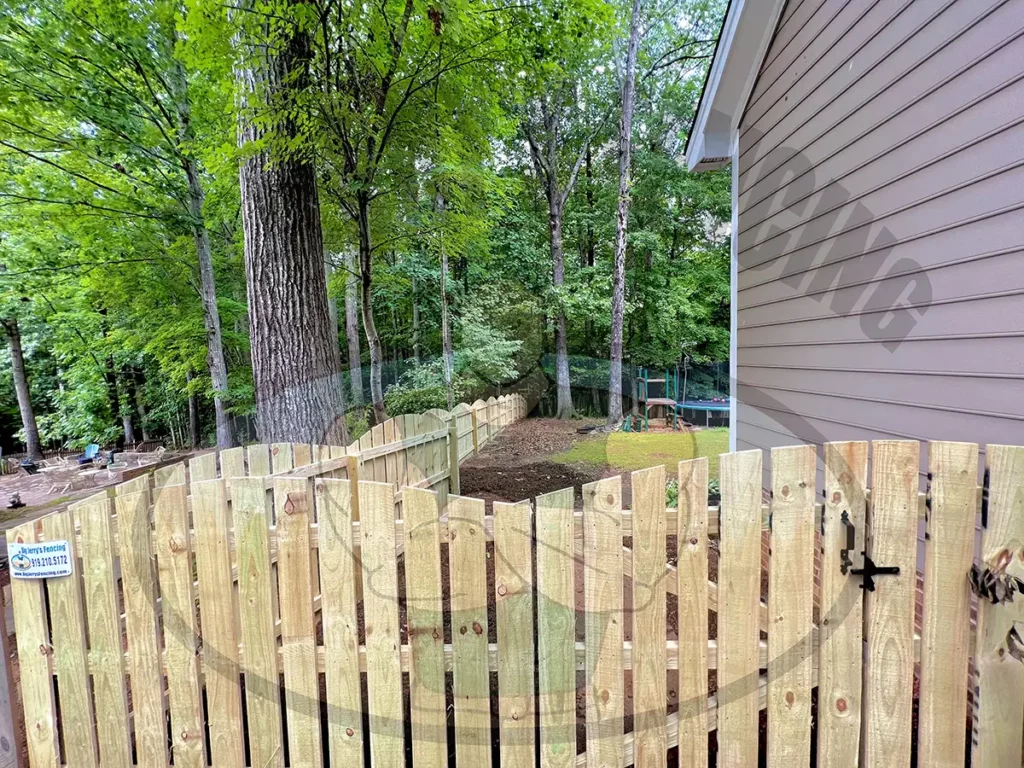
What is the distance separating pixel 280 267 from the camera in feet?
10.2

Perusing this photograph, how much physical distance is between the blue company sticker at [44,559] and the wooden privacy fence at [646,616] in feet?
0.70

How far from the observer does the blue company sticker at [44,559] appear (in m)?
1.30

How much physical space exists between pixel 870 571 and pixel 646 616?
2.03 feet

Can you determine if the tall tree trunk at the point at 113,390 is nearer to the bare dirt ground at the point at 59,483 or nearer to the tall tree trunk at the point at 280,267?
the bare dirt ground at the point at 59,483

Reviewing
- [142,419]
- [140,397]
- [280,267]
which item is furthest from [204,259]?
[142,419]

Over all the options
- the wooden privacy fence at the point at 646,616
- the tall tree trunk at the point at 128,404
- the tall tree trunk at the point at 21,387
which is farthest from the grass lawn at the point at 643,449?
the tall tree trunk at the point at 128,404

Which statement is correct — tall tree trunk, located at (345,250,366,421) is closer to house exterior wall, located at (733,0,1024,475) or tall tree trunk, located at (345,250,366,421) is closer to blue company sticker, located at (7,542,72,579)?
house exterior wall, located at (733,0,1024,475)

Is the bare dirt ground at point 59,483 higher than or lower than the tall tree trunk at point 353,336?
lower

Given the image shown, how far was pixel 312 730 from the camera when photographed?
4.12ft

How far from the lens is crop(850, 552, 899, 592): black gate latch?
122cm

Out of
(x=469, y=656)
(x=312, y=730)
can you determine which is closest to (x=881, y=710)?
(x=469, y=656)

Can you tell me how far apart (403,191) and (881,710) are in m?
5.11

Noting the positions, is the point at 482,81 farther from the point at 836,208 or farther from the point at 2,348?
the point at 2,348

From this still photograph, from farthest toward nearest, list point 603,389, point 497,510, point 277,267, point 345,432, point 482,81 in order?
1. point 603,389
2. point 482,81
3. point 345,432
4. point 277,267
5. point 497,510
